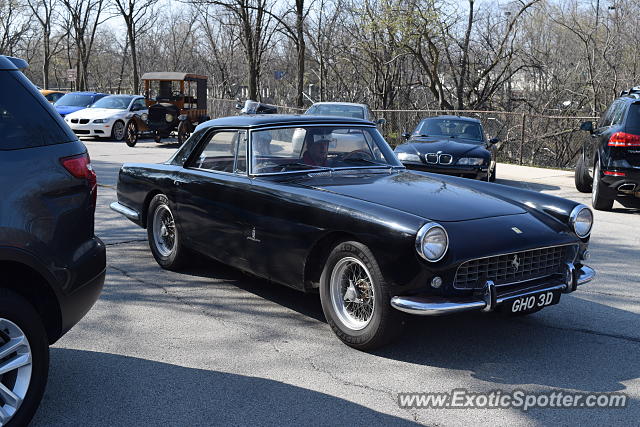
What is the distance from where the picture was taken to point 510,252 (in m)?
4.33

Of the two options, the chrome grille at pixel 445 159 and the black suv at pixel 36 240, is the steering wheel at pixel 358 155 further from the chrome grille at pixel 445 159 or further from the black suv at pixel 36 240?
the chrome grille at pixel 445 159

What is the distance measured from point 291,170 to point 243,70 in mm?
49144

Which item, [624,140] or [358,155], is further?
[624,140]

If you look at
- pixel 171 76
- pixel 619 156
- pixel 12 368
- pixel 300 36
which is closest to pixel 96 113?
pixel 171 76

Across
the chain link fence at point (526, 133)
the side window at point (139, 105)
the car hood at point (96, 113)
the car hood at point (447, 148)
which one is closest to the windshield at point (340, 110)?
the car hood at point (447, 148)

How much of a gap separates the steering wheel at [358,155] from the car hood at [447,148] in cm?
657

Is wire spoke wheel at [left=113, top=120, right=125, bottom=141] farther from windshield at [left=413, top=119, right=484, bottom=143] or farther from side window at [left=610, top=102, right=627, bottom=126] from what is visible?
side window at [left=610, top=102, right=627, bottom=126]

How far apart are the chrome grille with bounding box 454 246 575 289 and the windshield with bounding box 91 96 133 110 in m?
20.9

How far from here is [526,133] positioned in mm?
22031

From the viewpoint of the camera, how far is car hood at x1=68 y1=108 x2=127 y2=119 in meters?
22.8

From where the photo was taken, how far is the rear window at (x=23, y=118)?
336cm

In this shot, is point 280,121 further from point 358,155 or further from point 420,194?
point 420,194

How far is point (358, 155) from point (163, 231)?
205 cm

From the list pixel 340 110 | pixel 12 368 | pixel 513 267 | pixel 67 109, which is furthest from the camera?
pixel 67 109
